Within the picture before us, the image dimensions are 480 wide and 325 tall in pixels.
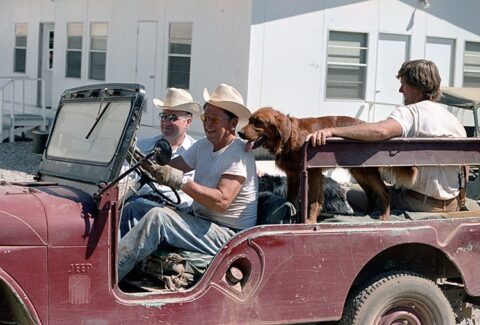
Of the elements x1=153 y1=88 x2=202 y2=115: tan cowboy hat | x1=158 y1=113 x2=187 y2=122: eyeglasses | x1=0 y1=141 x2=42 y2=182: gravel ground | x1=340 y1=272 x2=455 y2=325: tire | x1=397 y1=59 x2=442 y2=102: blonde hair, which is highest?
x1=397 y1=59 x2=442 y2=102: blonde hair

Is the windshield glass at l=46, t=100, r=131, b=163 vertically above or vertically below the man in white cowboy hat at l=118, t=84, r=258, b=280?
above

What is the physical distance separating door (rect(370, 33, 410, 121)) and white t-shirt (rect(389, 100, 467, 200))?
10138mm

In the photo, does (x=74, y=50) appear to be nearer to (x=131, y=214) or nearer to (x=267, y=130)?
(x=131, y=214)

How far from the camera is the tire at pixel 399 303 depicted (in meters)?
4.96

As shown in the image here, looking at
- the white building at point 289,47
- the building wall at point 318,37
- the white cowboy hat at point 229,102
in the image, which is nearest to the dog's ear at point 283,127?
the white cowboy hat at point 229,102

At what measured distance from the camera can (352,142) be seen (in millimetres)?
4902

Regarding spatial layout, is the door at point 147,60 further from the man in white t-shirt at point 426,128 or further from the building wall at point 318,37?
the man in white t-shirt at point 426,128

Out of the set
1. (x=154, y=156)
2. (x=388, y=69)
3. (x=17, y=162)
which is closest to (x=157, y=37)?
(x=17, y=162)

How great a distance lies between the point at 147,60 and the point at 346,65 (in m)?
4.04

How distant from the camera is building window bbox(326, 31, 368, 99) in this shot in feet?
49.4

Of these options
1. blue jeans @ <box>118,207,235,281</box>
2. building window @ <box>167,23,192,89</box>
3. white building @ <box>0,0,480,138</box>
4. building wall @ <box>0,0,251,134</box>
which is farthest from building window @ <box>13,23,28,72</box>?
blue jeans @ <box>118,207,235,281</box>

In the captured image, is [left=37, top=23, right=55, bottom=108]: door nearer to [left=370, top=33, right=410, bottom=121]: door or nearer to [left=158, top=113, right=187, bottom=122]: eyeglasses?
[left=370, top=33, right=410, bottom=121]: door

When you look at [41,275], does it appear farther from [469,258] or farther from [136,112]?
[469,258]

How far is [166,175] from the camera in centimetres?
444
